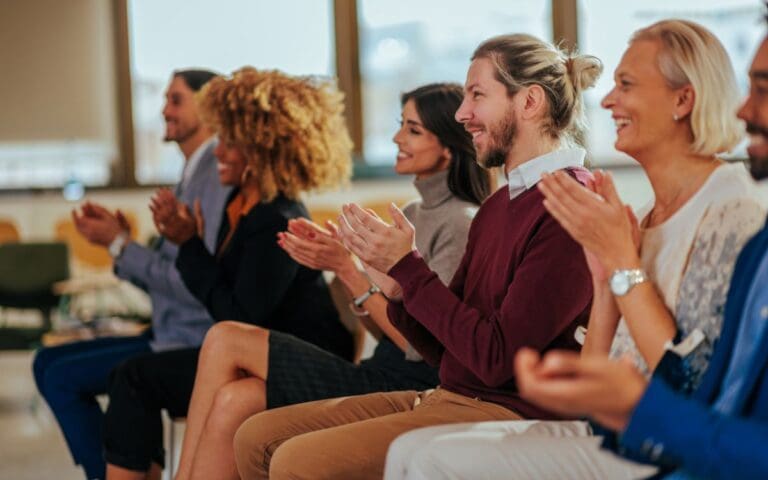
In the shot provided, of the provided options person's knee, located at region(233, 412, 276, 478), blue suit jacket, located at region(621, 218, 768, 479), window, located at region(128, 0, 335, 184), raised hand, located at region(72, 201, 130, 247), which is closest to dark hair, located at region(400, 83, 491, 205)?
person's knee, located at region(233, 412, 276, 478)

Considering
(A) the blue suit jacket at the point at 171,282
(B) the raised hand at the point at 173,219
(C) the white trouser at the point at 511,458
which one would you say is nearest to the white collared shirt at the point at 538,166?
(C) the white trouser at the point at 511,458

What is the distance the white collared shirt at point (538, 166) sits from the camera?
2115 millimetres

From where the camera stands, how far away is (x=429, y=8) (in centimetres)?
737

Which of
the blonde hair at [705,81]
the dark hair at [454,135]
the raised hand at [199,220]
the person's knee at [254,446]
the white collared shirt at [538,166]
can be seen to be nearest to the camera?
the blonde hair at [705,81]

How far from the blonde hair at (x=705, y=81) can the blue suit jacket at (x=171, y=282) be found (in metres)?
1.86

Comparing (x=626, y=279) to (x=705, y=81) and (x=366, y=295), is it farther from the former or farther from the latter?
(x=366, y=295)

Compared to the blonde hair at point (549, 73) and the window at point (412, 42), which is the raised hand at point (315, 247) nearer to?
the blonde hair at point (549, 73)

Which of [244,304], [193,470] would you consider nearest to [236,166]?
[244,304]

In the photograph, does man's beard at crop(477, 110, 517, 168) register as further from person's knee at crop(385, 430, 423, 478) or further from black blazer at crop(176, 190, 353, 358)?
black blazer at crop(176, 190, 353, 358)

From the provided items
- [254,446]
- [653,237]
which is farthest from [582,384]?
[254,446]

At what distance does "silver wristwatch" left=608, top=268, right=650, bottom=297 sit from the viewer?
157 centimetres

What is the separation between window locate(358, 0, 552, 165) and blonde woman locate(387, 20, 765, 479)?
→ 5641 mm

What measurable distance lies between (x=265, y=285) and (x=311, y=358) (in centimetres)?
40

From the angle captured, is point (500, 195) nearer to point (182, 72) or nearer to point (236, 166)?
point (236, 166)
